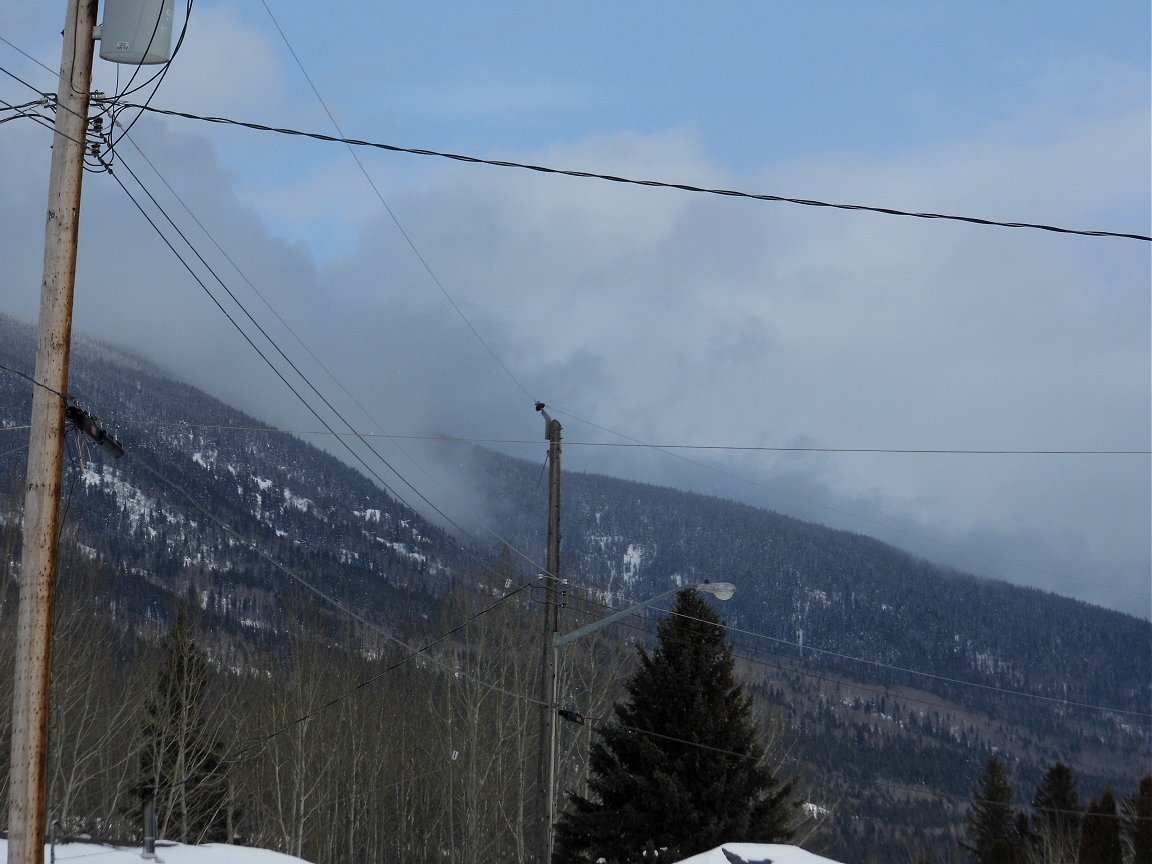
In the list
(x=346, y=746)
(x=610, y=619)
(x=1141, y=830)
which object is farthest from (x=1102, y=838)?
(x=610, y=619)

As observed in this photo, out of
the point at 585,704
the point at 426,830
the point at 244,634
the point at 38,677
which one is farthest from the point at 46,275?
the point at 244,634

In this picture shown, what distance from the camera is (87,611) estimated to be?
45969 millimetres

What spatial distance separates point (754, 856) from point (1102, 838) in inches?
2501

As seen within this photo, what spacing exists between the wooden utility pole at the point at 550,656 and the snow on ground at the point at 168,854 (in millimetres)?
4418

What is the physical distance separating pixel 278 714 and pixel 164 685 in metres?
9.95

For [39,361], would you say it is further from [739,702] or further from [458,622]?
[458,622]

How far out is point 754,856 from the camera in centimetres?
1539

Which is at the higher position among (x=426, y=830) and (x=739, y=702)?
(x=739, y=702)

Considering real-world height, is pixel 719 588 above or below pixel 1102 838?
above

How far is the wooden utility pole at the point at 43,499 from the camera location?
33.1ft

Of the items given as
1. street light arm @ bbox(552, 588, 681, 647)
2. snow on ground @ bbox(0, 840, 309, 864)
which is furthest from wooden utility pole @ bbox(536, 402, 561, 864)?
snow on ground @ bbox(0, 840, 309, 864)

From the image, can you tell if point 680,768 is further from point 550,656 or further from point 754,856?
point 754,856

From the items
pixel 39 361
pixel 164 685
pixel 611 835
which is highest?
pixel 39 361

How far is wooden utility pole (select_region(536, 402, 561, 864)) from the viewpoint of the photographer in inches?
827
